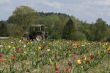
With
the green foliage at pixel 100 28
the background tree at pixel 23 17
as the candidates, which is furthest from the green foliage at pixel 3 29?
the green foliage at pixel 100 28

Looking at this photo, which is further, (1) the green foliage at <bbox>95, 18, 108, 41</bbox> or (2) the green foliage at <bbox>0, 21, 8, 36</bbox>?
(2) the green foliage at <bbox>0, 21, 8, 36</bbox>

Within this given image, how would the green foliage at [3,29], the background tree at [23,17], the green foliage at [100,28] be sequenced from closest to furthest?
the green foliage at [100,28] < the background tree at [23,17] < the green foliage at [3,29]

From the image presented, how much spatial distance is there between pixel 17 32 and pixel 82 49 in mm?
63660

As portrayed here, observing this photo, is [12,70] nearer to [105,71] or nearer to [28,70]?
[28,70]

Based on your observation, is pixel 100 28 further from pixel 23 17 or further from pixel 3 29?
pixel 3 29

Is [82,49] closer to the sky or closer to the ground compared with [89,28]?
closer to the sky

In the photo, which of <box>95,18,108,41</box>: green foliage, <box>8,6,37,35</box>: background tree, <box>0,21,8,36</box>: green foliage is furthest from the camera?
<box>0,21,8,36</box>: green foliage

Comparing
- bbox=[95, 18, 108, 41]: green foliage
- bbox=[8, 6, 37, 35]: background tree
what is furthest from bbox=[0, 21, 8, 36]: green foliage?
bbox=[95, 18, 108, 41]: green foliage

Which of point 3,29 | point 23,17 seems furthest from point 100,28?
point 3,29

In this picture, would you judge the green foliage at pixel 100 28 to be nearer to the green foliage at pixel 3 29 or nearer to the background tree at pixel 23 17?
the background tree at pixel 23 17

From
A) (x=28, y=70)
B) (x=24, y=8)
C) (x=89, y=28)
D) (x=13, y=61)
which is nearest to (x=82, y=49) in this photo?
(x=13, y=61)

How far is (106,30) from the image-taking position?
6738 cm

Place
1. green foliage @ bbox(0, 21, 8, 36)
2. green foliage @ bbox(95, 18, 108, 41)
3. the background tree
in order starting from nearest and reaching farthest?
1. green foliage @ bbox(95, 18, 108, 41)
2. the background tree
3. green foliage @ bbox(0, 21, 8, 36)

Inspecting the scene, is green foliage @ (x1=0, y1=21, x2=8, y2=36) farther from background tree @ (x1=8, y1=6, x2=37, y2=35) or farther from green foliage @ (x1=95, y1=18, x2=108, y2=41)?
green foliage @ (x1=95, y1=18, x2=108, y2=41)
